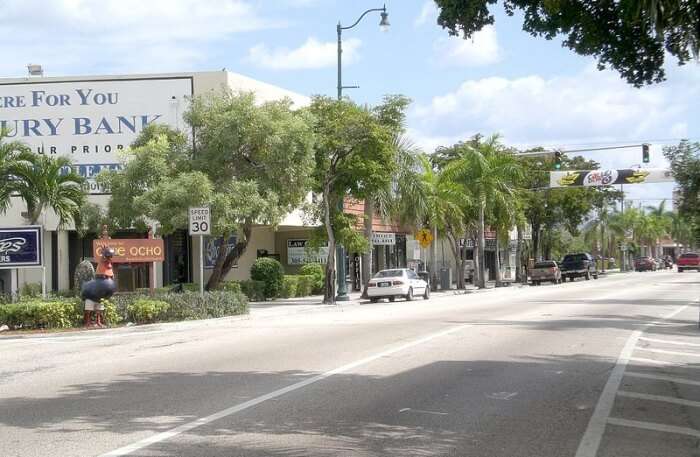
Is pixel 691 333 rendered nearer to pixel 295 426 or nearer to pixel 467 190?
pixel 295 426

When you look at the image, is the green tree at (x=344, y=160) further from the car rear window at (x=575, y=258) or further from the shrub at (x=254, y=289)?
the car rear window at (x=575, y=258)

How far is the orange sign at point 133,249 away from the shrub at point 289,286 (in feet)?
42.1

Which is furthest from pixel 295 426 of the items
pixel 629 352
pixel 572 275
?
pixel 572 275

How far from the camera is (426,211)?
41281mm

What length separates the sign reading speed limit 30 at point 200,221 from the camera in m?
24.6

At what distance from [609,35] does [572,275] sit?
5634cm

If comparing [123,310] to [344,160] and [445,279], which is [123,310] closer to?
[344,160]

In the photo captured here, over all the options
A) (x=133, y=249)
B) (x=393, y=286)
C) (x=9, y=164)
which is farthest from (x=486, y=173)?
(x=9, y=164)

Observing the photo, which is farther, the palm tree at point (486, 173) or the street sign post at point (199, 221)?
the palm tree at point (486, 173)

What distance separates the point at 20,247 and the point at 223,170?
7029 mm

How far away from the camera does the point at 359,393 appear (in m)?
11.0

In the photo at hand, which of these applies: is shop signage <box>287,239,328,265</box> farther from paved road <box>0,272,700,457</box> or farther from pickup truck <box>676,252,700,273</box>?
pickup truck <box>676,252,700,273</box>

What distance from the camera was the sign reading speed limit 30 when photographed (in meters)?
24.6

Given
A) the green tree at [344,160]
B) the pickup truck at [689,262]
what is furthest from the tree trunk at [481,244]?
the pickup truck at [689,262]
